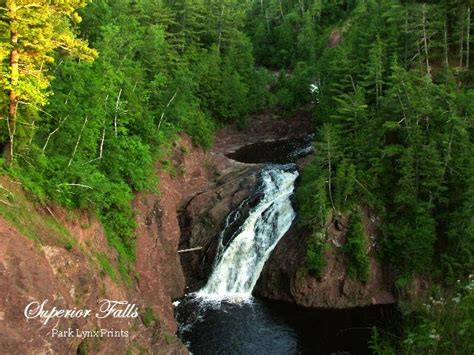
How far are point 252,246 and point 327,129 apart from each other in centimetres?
902

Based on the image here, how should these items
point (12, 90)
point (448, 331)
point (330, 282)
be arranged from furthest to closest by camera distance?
point (330, 282)
point (12, 90)
point (448, 331)

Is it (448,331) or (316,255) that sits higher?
(448,331)

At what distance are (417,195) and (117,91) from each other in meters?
19.3

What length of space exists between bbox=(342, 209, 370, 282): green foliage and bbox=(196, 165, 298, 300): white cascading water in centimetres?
498

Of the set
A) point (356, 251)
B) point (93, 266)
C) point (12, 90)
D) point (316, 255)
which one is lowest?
point (316, 255)

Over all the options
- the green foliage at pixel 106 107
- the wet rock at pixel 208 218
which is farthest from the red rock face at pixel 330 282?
the green foliage at pixel 106 107

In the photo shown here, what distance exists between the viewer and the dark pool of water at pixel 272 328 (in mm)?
22844

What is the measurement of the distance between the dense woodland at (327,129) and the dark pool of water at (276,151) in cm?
311

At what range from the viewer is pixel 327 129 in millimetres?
28375

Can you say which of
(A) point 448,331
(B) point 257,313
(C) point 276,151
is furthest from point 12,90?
(C) point 276,151

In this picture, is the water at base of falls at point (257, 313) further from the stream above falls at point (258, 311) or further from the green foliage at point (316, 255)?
the green foliage at point (316, 255)

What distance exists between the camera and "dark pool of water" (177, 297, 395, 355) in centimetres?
2284

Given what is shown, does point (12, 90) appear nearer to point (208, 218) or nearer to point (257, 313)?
point (257, 313)

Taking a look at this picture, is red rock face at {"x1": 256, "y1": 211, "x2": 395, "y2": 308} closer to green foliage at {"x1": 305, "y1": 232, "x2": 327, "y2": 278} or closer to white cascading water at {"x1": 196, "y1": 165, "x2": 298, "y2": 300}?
green foliage at {"x1": 305, "y1": 232, "x2": 327, "y2": 278}
